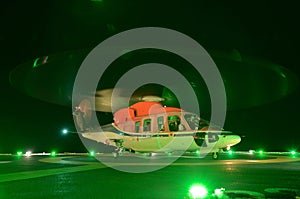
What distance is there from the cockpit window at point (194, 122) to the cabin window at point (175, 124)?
36 cm

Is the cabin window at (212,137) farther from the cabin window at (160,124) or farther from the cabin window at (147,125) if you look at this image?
the cabin window at (147,125)

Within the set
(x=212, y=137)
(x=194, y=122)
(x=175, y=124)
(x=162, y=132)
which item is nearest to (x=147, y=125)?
(x=162, y=132)

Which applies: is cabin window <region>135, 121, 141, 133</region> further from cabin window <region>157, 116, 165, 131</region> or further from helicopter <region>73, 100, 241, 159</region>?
cabin window <region>157, 116, 165, 131</region>

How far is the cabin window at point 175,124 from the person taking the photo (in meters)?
13.0

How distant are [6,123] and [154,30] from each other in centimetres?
1878

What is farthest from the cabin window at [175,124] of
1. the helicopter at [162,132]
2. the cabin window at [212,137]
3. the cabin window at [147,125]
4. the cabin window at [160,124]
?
the cabin window at [212,137]

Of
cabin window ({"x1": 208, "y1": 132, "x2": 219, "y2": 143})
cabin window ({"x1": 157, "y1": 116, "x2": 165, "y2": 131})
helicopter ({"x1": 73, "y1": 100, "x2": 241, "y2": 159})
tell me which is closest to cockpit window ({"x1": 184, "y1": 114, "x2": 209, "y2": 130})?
helicopter ({"x1": 73, "y1": 100, "x2": 241, "y2": 159})

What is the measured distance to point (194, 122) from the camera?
508 inches

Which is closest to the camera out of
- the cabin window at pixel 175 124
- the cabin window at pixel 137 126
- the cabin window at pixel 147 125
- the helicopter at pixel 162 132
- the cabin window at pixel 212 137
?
the cabin window at pixel 212 137

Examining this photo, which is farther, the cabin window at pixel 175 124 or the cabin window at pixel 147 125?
the cabin window at pixel 147 125

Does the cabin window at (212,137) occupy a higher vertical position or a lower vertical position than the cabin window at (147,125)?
lower

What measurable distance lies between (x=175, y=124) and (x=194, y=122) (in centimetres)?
86

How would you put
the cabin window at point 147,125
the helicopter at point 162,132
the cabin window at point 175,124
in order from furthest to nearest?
the cabin window at point 147,125 < the cabin window at point 175,124 < the helicopter at point 162,132

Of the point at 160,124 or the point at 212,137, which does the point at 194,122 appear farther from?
the point at 160,124
